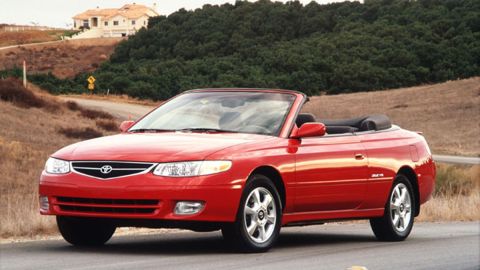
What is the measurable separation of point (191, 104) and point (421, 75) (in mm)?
96288

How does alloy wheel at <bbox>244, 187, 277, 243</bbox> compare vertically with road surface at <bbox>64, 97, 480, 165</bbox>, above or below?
above

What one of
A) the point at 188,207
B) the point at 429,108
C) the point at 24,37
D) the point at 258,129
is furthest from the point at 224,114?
the point at 24,37

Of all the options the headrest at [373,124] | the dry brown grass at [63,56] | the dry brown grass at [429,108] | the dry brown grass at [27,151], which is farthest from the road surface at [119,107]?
the dry brown grass at [63,56]

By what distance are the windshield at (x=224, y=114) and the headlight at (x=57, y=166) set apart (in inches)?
51.9

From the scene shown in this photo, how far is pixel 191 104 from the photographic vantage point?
12.7m

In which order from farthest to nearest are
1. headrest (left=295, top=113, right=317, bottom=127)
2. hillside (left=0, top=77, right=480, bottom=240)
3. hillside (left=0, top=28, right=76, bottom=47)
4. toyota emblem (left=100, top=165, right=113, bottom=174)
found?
1. hillside (left=0, top=28, right=76, bottom=47)
2. hillside (left=0, top=77, right=480, bottom=240)
3. headrest (left=295, top=113, right=317, bottom=127)
4. toyota emblem (left=100, top=165, right=113, bottom=174)

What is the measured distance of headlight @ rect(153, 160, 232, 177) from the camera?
430 inches

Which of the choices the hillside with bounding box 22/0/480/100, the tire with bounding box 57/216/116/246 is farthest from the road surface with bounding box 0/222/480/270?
the hillside with bounding box 22/0/480/100

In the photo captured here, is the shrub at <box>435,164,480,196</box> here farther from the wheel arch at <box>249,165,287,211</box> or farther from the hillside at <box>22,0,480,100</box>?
the hillside at <box>22,0,480,100</box>

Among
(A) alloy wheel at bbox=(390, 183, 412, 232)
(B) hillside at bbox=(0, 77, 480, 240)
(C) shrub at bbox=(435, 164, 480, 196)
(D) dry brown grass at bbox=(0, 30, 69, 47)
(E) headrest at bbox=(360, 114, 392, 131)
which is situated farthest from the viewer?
(D) dry brown grass at bbox=(0, 30, 69, 47)

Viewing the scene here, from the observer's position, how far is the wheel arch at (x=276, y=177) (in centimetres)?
1166

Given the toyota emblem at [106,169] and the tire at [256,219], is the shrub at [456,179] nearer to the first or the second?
the tire at [256,219]

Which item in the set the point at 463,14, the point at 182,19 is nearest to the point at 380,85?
the point at 463,14

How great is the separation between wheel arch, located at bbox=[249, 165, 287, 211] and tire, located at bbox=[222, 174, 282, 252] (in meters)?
0.11
